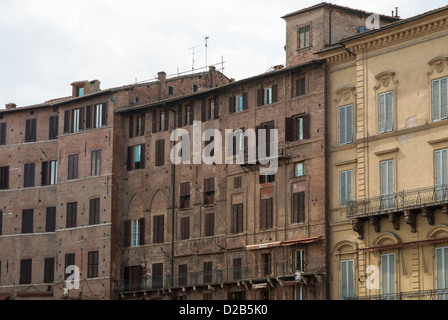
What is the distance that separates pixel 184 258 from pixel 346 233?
1186 centimetres

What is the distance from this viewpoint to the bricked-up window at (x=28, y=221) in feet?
220

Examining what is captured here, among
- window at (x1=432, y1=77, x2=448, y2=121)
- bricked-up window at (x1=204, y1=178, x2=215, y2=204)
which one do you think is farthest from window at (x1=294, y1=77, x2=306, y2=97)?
window at (x1=432, y1=77, x2=448, y2=121)

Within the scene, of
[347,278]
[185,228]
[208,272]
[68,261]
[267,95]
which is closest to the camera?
[347,278]

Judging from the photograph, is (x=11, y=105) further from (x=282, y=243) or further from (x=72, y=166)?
(x=282, y=243)

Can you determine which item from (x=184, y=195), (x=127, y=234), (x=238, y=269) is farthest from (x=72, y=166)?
(x=238, y=269)

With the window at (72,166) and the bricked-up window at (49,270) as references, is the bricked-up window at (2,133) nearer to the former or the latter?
the window at (72,166)

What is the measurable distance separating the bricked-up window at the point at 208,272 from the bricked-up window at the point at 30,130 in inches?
670

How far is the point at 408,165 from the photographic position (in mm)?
47250

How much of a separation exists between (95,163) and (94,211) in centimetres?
293

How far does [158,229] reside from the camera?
200ft

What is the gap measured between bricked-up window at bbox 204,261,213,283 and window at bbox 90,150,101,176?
1020cm

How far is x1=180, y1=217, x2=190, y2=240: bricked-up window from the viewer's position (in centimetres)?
5925
